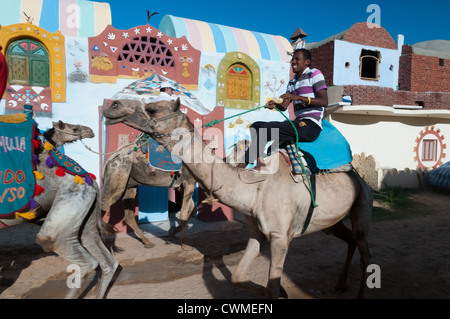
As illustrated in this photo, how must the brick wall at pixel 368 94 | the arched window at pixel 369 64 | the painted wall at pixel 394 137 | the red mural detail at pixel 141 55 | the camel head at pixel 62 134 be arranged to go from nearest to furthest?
the camel head at pixel 62 134, the red mural detail at pixel 141 55, the brick wall at pixel 368 94, the painted wall at pixel 394 137, the arched window at pixel 369 64

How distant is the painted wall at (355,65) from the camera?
616 inches

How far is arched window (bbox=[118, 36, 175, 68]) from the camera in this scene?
25.9ft

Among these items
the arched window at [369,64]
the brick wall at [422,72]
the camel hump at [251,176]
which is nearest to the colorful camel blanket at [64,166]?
the camel hump at [251,176]

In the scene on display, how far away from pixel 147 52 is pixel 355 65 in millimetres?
12274

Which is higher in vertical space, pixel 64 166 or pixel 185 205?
pixel 64 166

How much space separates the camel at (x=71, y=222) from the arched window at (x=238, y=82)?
6376 mm

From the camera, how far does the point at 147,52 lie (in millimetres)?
8125

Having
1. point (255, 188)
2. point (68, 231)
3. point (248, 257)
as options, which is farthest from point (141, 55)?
point (248, 257)

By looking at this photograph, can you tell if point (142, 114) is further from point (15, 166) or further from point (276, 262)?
point (276, 262)

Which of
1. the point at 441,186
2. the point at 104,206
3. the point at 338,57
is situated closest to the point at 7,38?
the point at 104,206

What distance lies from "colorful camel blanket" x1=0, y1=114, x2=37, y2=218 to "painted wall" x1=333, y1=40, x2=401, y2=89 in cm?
1513

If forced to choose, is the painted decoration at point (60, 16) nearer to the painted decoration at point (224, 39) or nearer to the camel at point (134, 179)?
the painted decoration at point (224, 39)

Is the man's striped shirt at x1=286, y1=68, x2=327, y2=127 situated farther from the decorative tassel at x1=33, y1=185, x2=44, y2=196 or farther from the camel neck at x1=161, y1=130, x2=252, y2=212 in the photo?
the decorative tassel at x1=33, y1=185, x2=44, y2=196

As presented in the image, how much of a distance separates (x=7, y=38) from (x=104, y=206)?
460cm
